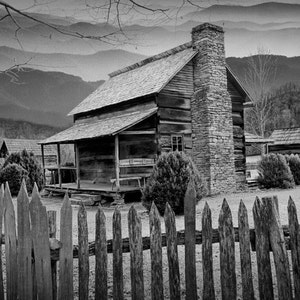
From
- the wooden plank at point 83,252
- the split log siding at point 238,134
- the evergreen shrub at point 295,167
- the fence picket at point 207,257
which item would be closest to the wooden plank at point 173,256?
the fence picket at point 207,257

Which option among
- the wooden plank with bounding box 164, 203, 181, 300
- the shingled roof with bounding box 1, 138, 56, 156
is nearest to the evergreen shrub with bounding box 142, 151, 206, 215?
the wooden plank with bounding box 164, 203, 181, 300

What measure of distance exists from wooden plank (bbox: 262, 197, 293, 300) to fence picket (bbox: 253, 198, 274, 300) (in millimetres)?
53

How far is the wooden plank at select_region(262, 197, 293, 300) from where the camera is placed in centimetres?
307

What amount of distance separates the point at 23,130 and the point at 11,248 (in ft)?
199

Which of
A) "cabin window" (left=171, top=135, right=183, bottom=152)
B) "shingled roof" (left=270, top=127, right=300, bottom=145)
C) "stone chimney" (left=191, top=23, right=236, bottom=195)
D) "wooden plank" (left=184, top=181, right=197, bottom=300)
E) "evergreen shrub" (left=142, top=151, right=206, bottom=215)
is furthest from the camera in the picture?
"shingled roof" (left=270, top=127, right=300, bottom=145)

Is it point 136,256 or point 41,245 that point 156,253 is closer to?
point 136,256

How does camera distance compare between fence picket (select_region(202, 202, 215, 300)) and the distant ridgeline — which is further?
the distant ridgeline

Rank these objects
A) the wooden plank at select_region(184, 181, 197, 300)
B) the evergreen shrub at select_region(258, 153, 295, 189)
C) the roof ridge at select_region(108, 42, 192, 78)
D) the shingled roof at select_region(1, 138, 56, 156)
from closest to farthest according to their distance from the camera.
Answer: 1. the wooden plank at select_region(184, 181, 197, 300)
2. the evergreen shrub at select_region(258, 153, 295, 189)
3. the roof ridge at select_region(108, 42, 192, 78)
4. the shingled roof at select_region(1, 138, 56, 156)

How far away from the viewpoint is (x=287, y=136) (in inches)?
1176

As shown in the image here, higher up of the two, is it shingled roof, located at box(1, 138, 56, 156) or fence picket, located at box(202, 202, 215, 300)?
shingled roof, located at box(1, 138, 56, 156)

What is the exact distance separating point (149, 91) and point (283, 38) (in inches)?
1531

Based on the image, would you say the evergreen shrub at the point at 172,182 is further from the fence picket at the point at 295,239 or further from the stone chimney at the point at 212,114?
the fence picket at the point at 295,239

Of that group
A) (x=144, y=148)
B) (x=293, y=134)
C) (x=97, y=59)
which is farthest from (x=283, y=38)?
(x=144, y=148)

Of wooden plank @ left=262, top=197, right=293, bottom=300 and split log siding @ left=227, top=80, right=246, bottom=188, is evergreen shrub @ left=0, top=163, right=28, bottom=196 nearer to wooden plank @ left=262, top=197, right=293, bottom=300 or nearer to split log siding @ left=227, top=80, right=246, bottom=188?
split log siding @ left=227, top=80, right=246, bottom=188
